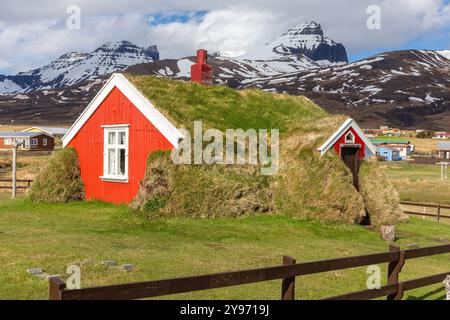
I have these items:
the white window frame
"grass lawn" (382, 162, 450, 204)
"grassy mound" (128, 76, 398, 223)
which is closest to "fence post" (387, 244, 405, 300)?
"grassy mound" (128, 76, 398, 223)

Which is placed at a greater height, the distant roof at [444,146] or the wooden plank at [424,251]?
the distant roof at [444,146]

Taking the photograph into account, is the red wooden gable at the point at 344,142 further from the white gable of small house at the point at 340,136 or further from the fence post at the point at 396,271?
the fence post at the point at 396,271

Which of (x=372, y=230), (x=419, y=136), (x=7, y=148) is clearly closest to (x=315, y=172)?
(x=372, y=230)

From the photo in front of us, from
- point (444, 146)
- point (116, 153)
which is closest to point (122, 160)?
point (116, 153)

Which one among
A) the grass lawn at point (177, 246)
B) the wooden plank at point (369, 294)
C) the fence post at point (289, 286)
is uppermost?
the fence post at point (289, 286)

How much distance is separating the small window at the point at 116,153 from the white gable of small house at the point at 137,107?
1.28 metres

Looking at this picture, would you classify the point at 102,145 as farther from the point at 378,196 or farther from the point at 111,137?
the point at 378,196

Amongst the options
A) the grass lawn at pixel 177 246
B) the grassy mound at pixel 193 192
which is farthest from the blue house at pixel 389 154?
the grassy mound at pixel 193 192

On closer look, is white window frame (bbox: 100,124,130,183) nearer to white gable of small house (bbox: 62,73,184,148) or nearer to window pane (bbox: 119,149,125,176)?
window pane (bbox: 119,149,125,176)

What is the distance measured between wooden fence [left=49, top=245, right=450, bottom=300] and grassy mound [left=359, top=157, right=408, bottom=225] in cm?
1039

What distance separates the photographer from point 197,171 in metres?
17.4

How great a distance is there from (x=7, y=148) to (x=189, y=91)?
84908 mm

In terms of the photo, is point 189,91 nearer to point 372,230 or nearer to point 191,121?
point 191,121

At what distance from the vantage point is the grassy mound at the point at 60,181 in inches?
818
